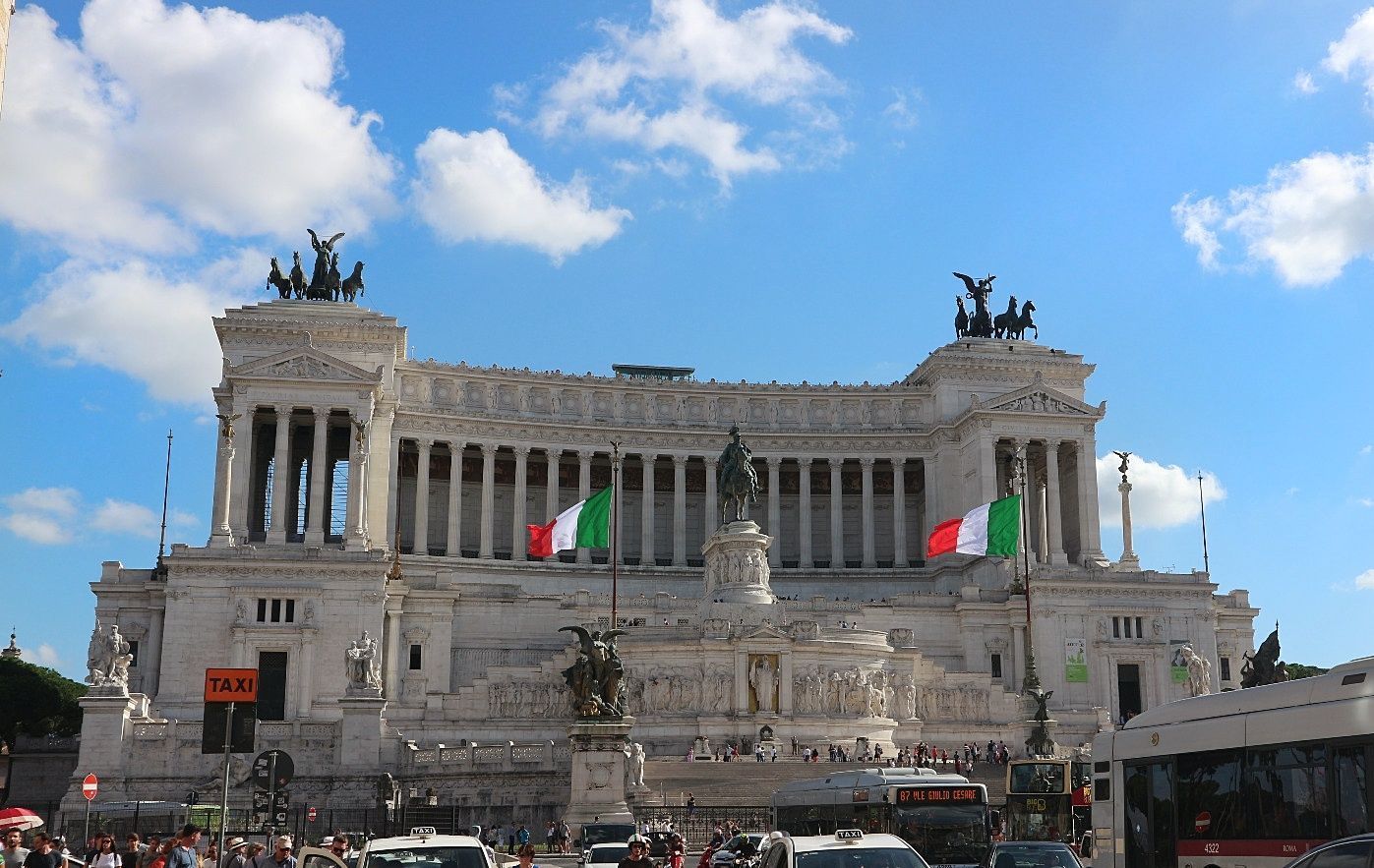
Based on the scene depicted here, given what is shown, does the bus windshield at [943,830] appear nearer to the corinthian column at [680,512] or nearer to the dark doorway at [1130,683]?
the dark doorway at [1130,683]

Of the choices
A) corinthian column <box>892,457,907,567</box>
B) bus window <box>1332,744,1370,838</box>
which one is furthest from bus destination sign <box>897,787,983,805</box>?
corinthian column <box>892,457,907,567</box>

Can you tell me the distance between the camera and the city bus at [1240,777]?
20672mm

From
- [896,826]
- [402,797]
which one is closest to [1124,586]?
[402,797]

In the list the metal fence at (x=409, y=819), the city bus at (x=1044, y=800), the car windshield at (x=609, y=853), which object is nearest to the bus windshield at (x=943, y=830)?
the car windshield at (x=609, y=853)

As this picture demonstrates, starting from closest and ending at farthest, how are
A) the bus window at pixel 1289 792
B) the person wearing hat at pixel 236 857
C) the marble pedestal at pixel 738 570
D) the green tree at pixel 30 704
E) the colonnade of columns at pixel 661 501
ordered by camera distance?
the bus window at pixel 1289 792
the person wearing hat at pixel 236 857
the marble pedestal at pixel 738 570
the green tree at pixel 30 704
the colonnade of columns at pixel 661 501

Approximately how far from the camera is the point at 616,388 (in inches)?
4141

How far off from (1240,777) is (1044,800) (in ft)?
68.8

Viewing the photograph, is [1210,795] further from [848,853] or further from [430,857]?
[430,857]

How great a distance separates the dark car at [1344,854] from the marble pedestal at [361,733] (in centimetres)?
4891

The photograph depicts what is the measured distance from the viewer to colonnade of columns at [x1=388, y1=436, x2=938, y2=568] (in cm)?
10050

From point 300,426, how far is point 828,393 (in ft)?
119

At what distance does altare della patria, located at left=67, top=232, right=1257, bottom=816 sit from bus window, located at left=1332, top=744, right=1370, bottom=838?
93.7 feet

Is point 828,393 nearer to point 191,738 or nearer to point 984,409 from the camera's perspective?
point 984,409

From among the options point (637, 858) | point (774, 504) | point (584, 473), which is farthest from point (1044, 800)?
point (774, 504)
